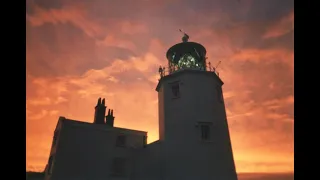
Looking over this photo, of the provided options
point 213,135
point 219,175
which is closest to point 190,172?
point 219,175

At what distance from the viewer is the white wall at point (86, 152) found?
856 inches

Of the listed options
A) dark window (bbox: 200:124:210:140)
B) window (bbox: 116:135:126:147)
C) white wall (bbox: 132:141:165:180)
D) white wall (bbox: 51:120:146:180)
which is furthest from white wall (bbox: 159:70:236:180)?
white wall (bbox: 51:120:146:180)

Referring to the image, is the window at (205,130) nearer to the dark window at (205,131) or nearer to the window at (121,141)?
the dark window at (205,131)

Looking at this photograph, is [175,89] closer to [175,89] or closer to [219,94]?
[175,89]

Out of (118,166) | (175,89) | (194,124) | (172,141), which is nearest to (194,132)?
(194,124)

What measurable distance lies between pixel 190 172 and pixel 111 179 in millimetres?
7867

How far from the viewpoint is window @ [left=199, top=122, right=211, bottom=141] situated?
21603 mm

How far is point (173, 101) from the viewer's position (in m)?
23.6

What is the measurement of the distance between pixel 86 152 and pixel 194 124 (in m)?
10.4

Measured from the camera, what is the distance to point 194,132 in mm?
21438

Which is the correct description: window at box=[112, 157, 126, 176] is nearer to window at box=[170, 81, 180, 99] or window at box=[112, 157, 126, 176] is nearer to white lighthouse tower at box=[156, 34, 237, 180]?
white lighthouse tower at box=[156, 34, 237, 180]

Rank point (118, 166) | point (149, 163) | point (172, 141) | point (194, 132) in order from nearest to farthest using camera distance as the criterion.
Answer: point (194, 132) < point (172, 141) < point (149, 163) < point (118, 166)
